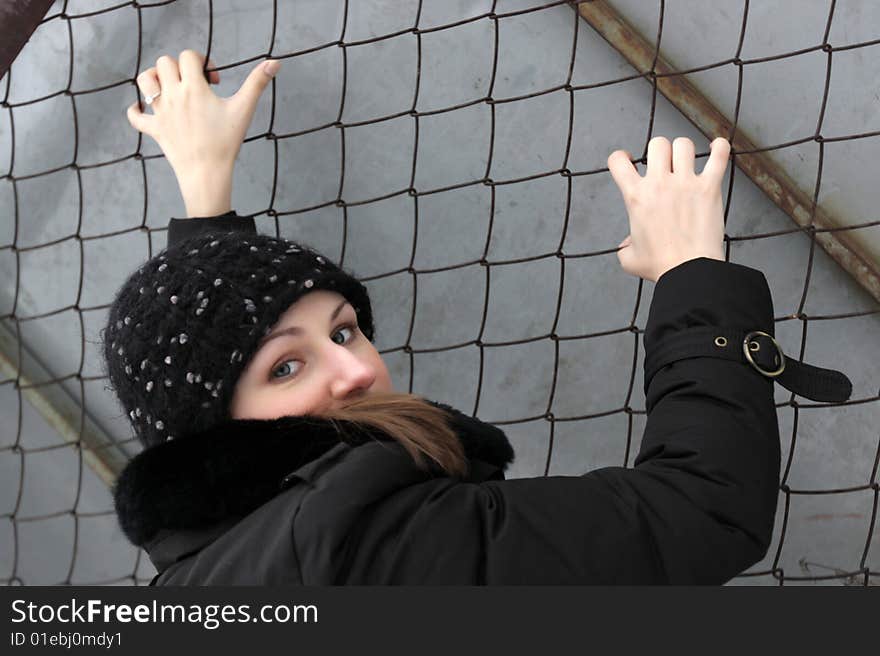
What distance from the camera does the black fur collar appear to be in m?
0.82

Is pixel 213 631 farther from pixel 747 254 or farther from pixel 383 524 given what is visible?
pixel 747 254

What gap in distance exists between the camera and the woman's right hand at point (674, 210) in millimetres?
905

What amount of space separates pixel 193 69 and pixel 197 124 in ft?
0.23

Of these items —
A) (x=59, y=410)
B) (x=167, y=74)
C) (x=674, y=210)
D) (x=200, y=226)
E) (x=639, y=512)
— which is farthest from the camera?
(x=59, y=410)

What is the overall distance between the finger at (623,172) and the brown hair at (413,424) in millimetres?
249

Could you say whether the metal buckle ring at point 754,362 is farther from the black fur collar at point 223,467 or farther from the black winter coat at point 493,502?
the black fur collar at point 223,467

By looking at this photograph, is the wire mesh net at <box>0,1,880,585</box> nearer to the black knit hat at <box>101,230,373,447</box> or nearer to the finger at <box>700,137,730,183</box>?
the finger at <box>700,137,730,183</box>

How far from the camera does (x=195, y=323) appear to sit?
869 millimetres

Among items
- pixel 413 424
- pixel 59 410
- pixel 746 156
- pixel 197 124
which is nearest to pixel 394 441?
pixel 413 424

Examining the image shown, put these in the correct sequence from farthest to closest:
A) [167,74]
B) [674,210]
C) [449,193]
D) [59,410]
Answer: [59,410], [449,193], [167,74], [674,210]

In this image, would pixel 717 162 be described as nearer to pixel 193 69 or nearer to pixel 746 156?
pixel 746 156

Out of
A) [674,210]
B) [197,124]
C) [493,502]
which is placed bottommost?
[493,502]

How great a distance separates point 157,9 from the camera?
141 cm

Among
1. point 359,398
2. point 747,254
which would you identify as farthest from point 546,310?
point 359,398
